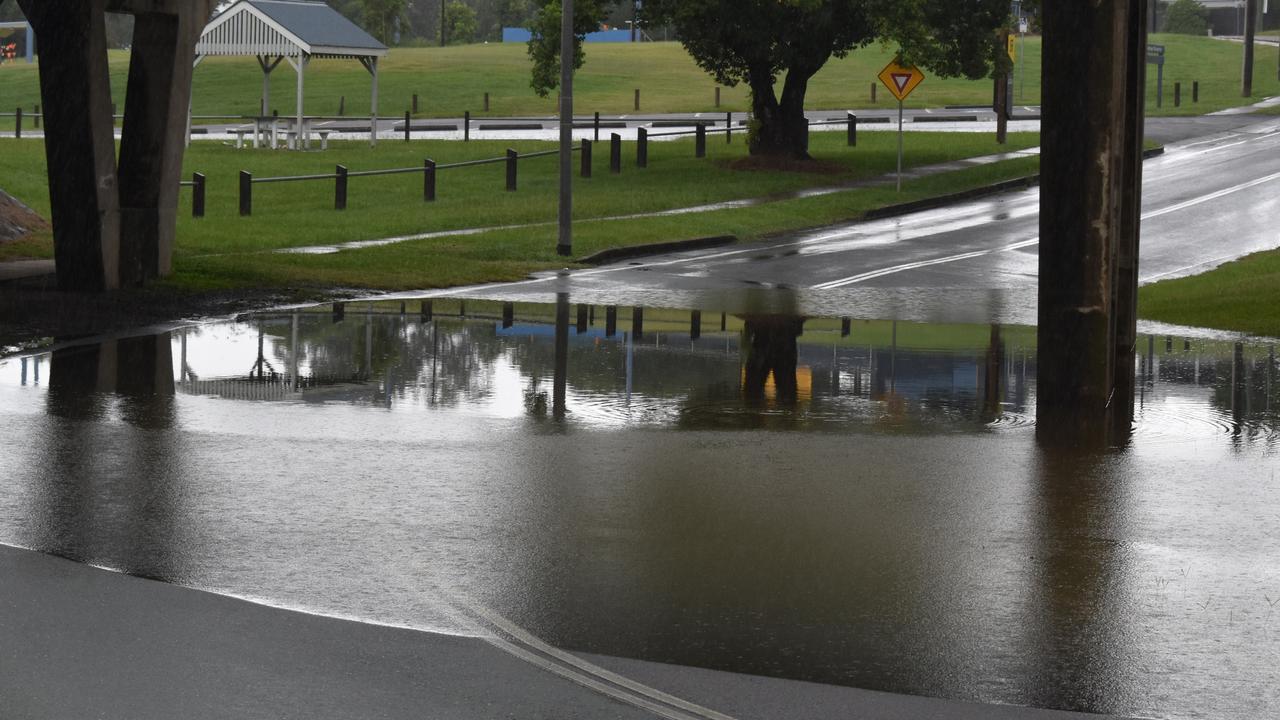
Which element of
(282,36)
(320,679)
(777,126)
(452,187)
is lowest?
(320,679)

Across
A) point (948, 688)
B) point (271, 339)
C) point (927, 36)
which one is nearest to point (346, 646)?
point (948, 688)

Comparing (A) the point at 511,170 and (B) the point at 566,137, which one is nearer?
(B) the point at 566,137

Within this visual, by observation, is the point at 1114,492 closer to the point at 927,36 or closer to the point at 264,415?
the point at 264,415

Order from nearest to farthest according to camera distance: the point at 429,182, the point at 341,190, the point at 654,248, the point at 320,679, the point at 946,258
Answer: the point at 320,679
the point at 946,258
the point at 654,248
the point at 341,190
the point at 429,182

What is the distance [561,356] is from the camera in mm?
15133

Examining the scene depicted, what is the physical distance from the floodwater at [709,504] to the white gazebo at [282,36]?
3230 cm

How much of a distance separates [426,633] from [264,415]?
17.8 ft

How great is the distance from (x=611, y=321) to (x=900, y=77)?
1919 cm

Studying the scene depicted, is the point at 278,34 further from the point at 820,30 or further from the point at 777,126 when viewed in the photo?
the point at 820,30

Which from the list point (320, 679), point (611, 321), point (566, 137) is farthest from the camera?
point (566, 137)

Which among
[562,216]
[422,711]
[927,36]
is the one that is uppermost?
[927,36]

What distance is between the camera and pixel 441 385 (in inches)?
526

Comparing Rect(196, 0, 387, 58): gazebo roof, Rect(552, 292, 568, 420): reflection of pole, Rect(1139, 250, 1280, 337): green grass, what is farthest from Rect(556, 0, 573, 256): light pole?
Rect(196, 0, 387, 58): gazebo roof

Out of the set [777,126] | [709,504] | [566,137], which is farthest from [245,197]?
[709,504]
